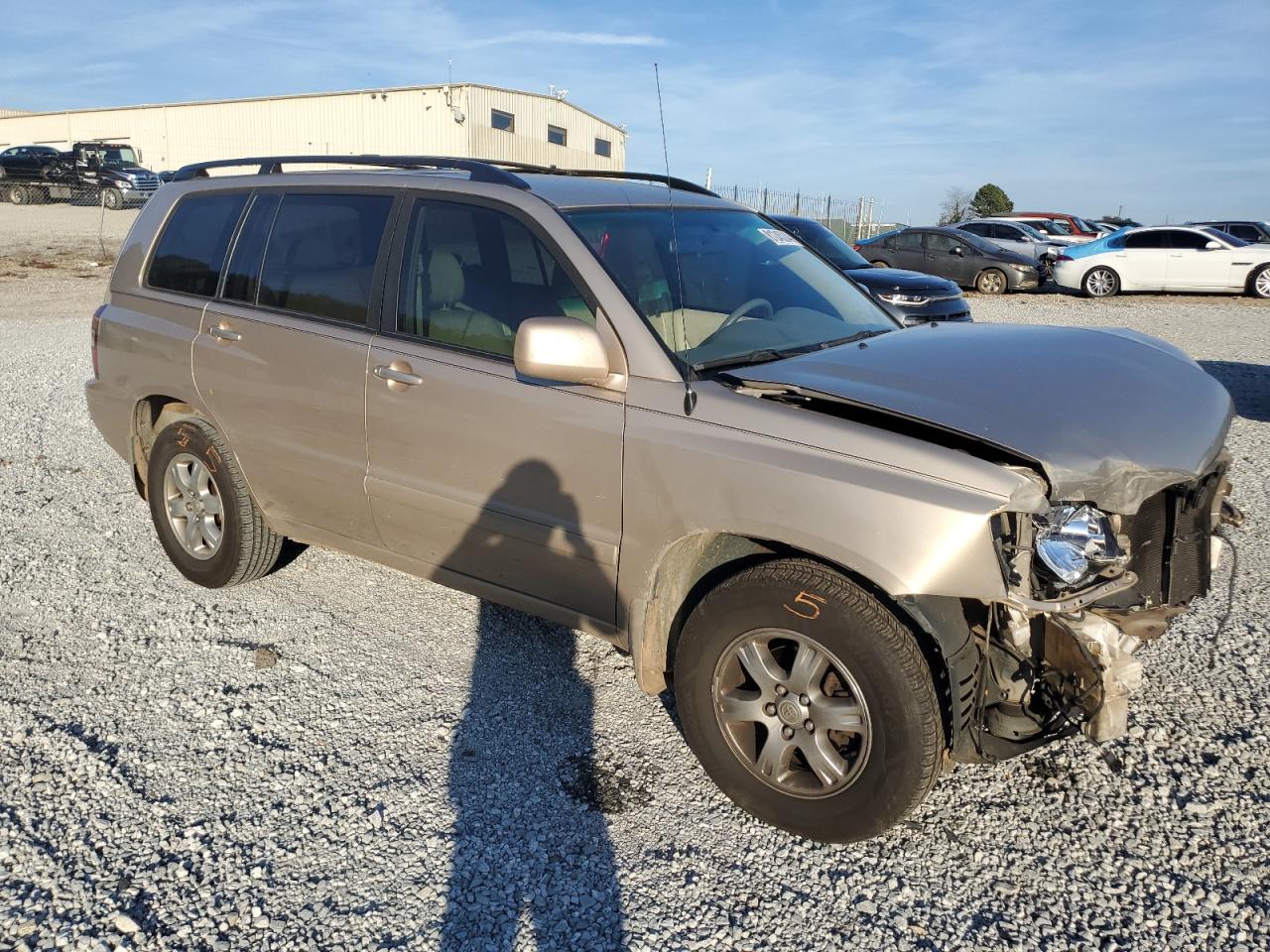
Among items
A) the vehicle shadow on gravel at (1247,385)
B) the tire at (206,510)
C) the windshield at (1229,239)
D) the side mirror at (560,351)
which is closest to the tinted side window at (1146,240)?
the windshield at (1229,239)

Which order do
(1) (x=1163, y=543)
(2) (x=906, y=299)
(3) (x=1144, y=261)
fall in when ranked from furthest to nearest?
(3) (x=1144, y=261)
(2) (x=906, y=299)
(1) (x=1163, y=543)

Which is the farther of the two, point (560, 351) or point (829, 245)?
point (829, 245)

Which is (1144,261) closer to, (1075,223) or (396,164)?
(1075,223)

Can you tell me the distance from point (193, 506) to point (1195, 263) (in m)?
20.4

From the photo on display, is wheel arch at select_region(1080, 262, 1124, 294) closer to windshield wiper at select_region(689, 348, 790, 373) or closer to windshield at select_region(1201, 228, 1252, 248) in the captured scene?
windshield at select_region(1201, 228, 1252, 248)

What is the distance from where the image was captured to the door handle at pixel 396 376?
369cm

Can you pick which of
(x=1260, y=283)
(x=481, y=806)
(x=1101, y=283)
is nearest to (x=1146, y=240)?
(x=1101, y=283)

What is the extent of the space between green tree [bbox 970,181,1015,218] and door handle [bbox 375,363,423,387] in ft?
167

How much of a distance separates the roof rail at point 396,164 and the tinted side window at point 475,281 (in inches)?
6.5

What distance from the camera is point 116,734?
356cm

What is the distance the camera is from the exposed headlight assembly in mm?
10016

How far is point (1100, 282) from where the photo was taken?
20.2 meters

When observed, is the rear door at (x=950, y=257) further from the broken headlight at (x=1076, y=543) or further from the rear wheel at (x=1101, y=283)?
the broken headlight at (x=1076, y=543)

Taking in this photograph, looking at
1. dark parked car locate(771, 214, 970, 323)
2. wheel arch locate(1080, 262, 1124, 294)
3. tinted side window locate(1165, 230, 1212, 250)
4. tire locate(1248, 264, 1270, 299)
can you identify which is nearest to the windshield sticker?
dark parked car locate(771, 214, 970, 323)
